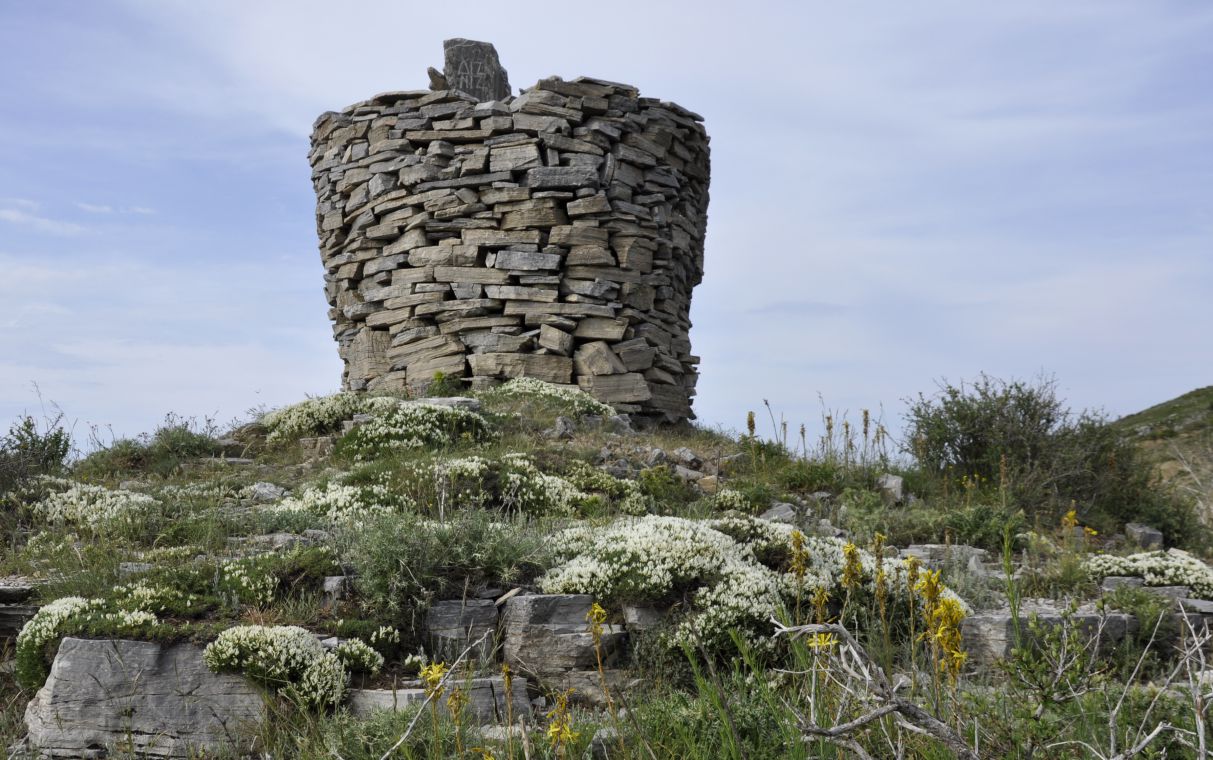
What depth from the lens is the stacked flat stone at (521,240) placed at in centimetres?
1302

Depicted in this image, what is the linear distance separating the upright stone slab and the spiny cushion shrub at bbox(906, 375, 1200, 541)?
8.18 metres

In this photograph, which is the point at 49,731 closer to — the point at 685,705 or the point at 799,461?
the point at 685,705

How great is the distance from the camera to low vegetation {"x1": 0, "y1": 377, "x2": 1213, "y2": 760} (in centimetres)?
308

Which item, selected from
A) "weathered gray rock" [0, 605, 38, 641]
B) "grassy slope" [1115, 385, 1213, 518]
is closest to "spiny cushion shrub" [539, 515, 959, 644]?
"weathered gray rock" [0, 605, 38, 641]

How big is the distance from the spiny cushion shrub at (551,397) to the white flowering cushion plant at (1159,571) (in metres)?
5.95

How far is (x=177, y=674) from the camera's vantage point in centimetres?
465

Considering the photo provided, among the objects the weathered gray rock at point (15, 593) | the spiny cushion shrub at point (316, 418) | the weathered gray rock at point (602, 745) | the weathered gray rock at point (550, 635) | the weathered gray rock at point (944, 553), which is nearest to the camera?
the weathered gray rock at point (602, 745)

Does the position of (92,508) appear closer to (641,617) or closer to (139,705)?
(139,705)

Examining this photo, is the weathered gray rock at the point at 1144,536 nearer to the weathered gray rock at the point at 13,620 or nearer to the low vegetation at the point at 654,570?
the low vegetation at the point at 654,570

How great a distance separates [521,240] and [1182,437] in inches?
542

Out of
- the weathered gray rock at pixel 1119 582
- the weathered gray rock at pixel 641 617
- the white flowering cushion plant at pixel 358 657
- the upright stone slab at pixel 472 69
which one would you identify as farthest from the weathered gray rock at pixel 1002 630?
the upright stone slab at pixel 472 69

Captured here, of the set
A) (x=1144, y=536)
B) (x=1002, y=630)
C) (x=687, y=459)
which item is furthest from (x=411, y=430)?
(x=1144, y=536)

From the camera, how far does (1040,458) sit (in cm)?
996

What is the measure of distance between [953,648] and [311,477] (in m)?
7.55
